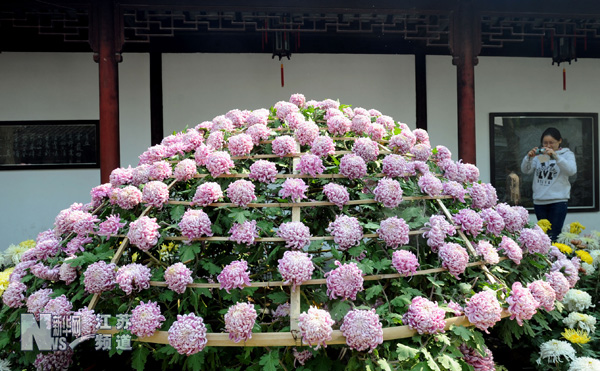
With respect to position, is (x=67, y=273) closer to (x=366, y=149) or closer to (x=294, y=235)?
(x=294, y=235)

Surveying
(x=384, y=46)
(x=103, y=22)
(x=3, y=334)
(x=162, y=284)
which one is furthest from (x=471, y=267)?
(x=384, y=46)

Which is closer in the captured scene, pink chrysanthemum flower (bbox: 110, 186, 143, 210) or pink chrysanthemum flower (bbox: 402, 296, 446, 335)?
pink chrysanthemum flower (bbox: 402, 296, 446, 335)

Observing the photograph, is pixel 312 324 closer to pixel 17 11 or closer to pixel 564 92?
pixel 17 11

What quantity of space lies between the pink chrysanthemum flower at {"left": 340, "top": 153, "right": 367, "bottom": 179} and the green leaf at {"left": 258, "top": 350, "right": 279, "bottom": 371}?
91 centimetres

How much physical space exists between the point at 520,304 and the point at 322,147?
1201mm

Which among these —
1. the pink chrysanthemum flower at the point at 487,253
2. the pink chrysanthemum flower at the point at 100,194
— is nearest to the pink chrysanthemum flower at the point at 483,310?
the pink chrysanthemum flower at the point at 487,253

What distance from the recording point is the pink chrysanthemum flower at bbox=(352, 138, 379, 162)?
2.58 meters

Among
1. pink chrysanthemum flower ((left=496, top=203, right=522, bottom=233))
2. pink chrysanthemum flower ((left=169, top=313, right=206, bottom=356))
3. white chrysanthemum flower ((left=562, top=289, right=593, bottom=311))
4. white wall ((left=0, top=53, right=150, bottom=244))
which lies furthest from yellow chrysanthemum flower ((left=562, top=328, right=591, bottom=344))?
white wall ((left=0, top=53, right=150, bottom=244))

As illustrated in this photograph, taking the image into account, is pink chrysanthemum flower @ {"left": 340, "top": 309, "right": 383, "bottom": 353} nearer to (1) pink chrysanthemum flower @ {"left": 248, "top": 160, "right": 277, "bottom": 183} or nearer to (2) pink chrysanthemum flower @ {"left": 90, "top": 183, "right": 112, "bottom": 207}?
(1) pink chrysanthemum flower @ {"left": 248, "top": 160, "right": 277, "bottom": 183}

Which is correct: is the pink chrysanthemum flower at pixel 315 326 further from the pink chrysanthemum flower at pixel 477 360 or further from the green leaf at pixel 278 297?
the pink chrysanthemum flower at pixel 477 360

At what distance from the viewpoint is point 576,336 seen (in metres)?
3.07

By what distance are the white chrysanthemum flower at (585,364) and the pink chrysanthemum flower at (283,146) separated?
6.77 ft

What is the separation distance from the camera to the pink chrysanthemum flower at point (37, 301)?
2.40m

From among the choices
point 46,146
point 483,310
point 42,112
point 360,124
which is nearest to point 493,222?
point 483,310
